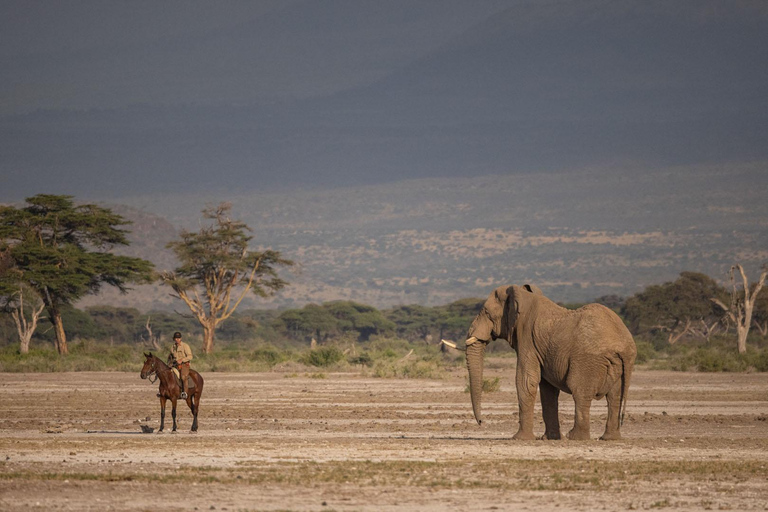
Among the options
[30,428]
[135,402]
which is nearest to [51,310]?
[135,402]

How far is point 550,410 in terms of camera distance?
20125 millimetres

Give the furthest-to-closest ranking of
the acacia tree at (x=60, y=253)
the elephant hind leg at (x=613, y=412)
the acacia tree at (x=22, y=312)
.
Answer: the acacia tree at (x=60, y=253), the acacia tree at (x=22, y=312), the elephant hind leg at (x=613, y=412)

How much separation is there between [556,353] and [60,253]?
42051 millimetres

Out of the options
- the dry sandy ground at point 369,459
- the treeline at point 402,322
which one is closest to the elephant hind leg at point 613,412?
the dry sandy ground at point 369,459

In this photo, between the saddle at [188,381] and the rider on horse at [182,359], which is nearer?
the rider on horse at [182,359]

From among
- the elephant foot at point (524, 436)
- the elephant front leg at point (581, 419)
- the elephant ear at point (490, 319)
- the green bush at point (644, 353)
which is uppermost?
the elephant ear at point (490, 319)

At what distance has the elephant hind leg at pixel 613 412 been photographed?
19391 mm

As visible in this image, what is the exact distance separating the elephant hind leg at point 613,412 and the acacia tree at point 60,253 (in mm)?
39976

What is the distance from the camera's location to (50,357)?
53.0m

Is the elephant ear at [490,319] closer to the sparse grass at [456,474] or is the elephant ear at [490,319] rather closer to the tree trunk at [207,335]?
the sparse grass at [456,474]

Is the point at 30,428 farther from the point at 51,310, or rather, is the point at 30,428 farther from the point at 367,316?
the point at 367,316

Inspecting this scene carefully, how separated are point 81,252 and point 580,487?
49.1 m

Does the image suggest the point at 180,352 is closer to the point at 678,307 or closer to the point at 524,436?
the point at 524,436

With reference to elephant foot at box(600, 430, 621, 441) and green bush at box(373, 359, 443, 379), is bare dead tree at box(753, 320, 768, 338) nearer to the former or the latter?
green bush at box(373, 359, 443, 379)
